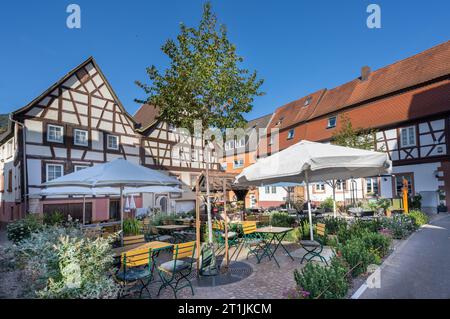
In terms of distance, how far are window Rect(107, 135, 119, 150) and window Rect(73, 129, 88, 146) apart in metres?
1.58

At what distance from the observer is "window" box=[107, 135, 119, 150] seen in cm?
1956

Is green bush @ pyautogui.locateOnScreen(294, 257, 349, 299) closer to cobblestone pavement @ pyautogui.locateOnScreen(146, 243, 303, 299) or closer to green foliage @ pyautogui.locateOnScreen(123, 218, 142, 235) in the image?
cobblestone pavement @ pyautogui.locateOnScreen(146, 243, 303, 299)

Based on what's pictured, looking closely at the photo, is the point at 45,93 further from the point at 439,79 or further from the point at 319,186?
the point at 439,79

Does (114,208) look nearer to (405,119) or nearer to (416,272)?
(416,272)

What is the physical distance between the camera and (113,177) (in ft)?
22.5

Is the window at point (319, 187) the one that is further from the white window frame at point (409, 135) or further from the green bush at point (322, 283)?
the green bush at point (322, 283)

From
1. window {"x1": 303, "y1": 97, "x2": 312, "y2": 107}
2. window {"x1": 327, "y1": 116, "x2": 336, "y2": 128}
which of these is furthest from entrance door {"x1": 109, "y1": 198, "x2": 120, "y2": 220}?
window {"x1": 303, "y1": 97, "x2": 312, "y2": 107}

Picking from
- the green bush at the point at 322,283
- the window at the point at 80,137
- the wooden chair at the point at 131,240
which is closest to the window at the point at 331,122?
the window at the point at 80,137

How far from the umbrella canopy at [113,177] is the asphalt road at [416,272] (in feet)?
16.7

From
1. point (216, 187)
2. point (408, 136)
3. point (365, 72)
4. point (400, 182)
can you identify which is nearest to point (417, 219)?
point (216, 187)

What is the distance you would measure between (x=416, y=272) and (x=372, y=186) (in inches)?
713

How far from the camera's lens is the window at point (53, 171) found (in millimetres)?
16377

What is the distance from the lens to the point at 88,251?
420 centimetres
